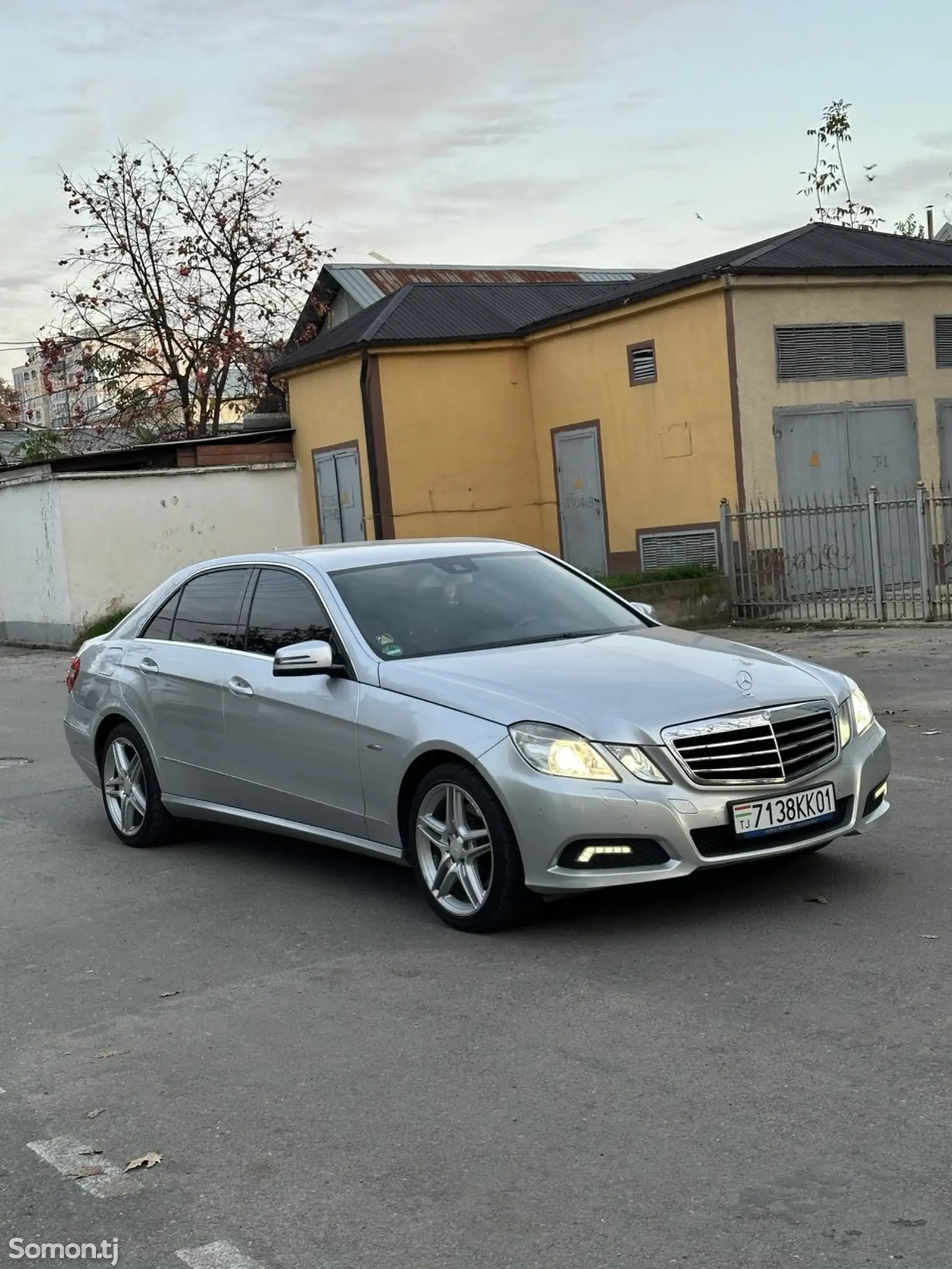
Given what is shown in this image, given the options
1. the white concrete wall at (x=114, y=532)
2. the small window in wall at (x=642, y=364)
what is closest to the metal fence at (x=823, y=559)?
the small window in wall at (x=642, y=364)

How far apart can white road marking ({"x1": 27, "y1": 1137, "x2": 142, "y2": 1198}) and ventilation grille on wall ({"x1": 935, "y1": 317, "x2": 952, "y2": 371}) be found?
21.0 m

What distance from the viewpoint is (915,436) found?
22.8 meters

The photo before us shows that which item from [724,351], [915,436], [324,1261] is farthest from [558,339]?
[324,1261]

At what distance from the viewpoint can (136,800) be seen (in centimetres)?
844

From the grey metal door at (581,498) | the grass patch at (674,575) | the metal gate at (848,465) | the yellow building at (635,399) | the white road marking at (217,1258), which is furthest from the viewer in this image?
the grey metal door at (581,498)

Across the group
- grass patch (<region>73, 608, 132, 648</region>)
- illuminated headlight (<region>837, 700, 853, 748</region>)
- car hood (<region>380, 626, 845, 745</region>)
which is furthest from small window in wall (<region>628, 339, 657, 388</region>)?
illuminated headlight (<region>837, 700, 853, 748</region>)

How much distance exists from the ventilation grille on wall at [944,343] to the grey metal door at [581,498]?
5.16 meters

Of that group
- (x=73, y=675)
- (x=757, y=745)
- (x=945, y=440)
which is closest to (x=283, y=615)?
(x=73, y=675)

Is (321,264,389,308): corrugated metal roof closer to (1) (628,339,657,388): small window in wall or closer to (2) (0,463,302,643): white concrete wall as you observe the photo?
(2) (0,463,302,643): white concrete wall

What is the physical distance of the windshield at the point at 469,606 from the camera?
703 cm

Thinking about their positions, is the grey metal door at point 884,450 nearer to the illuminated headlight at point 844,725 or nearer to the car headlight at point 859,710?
the car headlight at point 859,710

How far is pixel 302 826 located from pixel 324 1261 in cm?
367

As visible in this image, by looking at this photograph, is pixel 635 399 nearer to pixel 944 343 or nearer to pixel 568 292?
pixel 944 343

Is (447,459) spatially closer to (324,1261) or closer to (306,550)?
(306,550)
